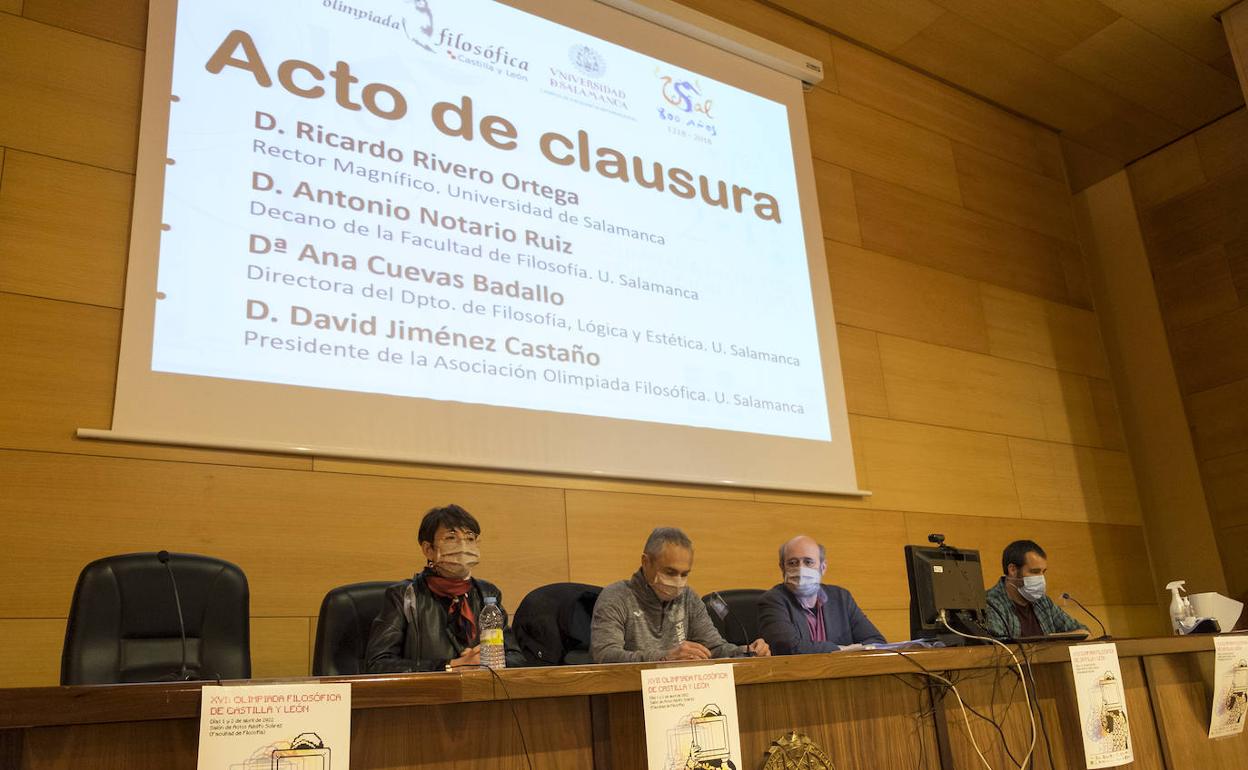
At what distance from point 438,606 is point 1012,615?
1.84m

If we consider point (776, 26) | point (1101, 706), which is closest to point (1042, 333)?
point (776, 26)

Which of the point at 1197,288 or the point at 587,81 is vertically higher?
the point at 587,81

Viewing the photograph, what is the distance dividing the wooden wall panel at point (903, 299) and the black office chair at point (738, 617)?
1590mm

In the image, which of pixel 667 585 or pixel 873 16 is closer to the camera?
pixel 667 585

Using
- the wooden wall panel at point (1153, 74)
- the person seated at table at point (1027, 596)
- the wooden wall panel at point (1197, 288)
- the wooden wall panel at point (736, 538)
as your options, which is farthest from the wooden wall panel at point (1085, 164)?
the person seated at table at point (1027, 596)

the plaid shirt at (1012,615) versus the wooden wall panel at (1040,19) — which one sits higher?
the wooden wall panel at (1040,19)

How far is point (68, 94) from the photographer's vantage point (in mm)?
2807

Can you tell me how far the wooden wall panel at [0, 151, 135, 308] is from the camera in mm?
2629

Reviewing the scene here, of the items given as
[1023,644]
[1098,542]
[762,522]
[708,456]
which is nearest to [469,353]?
[708,456]

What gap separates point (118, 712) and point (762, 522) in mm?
2798

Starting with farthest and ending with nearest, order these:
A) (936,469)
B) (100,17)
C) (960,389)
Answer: (960,389), (936,469), (100,17)

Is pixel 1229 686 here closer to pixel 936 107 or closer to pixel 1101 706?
pixel 1101 706

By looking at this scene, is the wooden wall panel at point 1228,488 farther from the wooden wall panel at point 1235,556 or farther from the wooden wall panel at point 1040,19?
the wooden wall panel at point 1040,19

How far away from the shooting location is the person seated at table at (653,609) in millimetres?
2554
